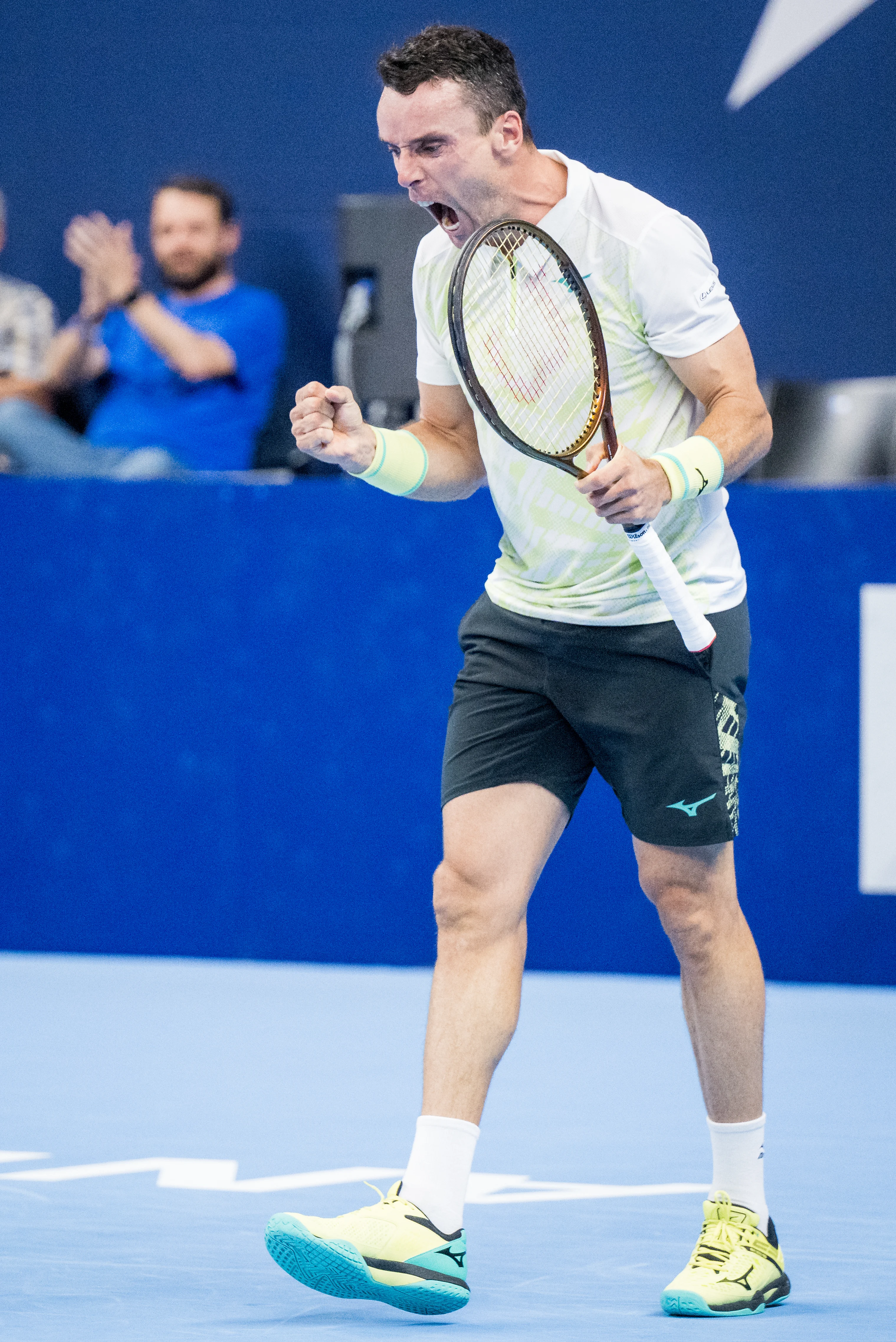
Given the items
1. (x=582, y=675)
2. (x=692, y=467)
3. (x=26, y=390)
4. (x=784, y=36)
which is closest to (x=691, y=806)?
(x=582, y=675)

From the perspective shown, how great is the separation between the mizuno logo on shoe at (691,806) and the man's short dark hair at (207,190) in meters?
3.79

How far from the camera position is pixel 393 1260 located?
226cm

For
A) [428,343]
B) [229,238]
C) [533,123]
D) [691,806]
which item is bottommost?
[691,806]

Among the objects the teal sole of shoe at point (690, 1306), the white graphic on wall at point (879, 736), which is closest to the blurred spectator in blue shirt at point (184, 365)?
the white graphic on wall at point (879, 736)

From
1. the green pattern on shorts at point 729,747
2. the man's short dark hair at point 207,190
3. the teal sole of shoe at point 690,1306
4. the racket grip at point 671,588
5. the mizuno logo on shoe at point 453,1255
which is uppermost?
the man's short dark hair at point 207,190

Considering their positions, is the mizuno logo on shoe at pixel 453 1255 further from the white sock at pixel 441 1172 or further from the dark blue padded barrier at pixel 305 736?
→ the dark blue padded barrier at pixel 305 736

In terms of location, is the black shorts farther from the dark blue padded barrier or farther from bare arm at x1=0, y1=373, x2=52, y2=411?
bare arm at x1=0, y1=373, x2=52, y2=411

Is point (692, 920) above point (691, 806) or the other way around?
the other way around

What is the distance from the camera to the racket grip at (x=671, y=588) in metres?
2.27

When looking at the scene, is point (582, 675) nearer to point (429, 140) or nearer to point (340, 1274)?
point (429, 140)

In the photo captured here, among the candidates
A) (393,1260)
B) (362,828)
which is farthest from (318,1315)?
(362,828)

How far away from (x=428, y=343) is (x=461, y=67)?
1.30 ft

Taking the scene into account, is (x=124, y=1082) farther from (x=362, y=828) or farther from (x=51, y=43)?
(x=51, y=43)

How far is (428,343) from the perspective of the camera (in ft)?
8.63
